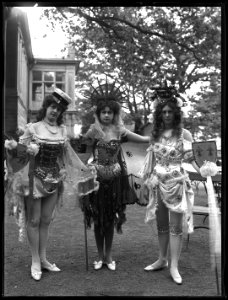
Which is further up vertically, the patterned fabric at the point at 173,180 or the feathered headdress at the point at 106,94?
the feathered headdress at the point at 106,94

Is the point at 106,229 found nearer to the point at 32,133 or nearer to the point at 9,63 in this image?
the point at 32,133

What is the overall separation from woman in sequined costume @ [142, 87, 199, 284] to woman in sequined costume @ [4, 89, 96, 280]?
70cm

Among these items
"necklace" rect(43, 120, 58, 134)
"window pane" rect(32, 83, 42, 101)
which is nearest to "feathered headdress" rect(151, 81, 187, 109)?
"necklace" rect(43, 120, 58, 134)

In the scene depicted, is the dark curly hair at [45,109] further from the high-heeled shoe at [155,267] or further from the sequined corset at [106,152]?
the high-heeled shoe at [155,267]

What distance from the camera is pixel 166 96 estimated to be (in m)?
4.18

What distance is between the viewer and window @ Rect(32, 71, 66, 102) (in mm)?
29453

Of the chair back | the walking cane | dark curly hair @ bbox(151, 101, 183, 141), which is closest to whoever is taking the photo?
the chair back

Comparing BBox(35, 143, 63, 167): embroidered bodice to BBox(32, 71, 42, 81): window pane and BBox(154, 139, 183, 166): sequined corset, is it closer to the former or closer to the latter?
BBox(154, 139, 183, 166): sequined corset

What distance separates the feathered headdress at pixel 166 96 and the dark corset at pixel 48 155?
1.19 meters

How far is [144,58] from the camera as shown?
395 inches

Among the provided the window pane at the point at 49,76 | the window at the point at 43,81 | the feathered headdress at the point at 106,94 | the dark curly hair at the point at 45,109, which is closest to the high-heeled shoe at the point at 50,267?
the dark curly hair at the point at 45,109

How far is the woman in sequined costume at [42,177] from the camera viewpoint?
13.0 feet

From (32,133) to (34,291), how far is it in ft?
5.19
